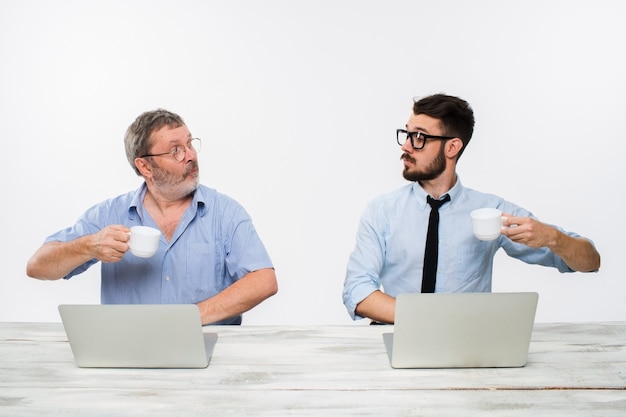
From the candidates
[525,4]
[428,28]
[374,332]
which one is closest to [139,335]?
[374,332]

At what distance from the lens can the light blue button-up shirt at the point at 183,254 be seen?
291 cm

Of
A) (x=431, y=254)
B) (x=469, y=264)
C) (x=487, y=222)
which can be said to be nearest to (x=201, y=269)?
(x=431, y=254)

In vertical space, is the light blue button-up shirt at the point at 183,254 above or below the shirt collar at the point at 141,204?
below

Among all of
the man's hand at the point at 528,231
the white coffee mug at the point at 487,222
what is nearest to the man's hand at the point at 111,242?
the white coffee mug at the point at 487,222

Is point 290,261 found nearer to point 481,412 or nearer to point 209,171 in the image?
point 209,171

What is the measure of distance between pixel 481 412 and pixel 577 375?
1.17ft

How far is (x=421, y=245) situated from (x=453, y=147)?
1.27ft

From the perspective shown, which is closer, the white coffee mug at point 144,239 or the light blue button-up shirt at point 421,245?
the white coffee mug at point 144,239

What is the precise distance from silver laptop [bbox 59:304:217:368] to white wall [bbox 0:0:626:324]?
74.5 inches

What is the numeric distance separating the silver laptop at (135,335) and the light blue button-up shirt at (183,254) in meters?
0.96

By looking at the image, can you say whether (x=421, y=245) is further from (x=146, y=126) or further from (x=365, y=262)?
(x=146, y=126)

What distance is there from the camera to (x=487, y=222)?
223 cm

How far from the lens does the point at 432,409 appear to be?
66.1 inches

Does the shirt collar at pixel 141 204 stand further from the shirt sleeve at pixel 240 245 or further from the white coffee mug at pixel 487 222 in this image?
the white coffee mug at pixel 487 222
